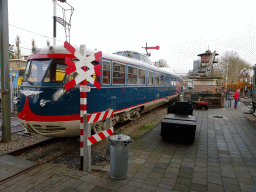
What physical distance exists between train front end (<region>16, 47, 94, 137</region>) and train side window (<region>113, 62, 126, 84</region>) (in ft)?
6.68

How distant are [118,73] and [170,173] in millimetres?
4264

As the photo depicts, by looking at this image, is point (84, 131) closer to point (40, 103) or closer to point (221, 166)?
point (40, 103)

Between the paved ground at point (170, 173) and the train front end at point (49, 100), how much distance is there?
3.74ft

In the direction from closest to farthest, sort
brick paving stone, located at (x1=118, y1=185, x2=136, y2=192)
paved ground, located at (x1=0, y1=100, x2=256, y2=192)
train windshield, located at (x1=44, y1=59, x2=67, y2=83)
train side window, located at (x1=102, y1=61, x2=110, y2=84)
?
brick paving stone, located at (x1=118, y1=185, x2=136, y2=192)
paved ground, located at (x1=0, y1=100, x2=256, y2=192)
train windshield, located at (x1=44, y1=59, x2=67, y2=83)
train side window, located at (x1=102, y1=61, x2=110, y2=84)

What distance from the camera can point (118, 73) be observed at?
7195 millimetres

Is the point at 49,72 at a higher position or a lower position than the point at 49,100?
higher

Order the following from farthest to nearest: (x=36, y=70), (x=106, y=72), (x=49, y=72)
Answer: (x=106, y=72) → (x=36, y=70) → (x=49, y=72)

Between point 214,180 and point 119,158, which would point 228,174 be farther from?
point 119,158

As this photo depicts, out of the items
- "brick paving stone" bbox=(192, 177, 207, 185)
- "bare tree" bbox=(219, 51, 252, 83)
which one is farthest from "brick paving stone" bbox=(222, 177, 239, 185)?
"bare tree" bbox=(219, 51, 252, 83)

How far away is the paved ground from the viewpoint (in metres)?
3.45

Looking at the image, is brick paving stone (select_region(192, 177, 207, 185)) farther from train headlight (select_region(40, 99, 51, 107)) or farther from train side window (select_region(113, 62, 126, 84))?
train side window (select_region(113, 62, 126, 84))

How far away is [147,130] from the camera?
780 cm

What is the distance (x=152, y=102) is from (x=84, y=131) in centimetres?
758

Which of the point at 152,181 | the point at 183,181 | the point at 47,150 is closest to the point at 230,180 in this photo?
the point at 183,181
